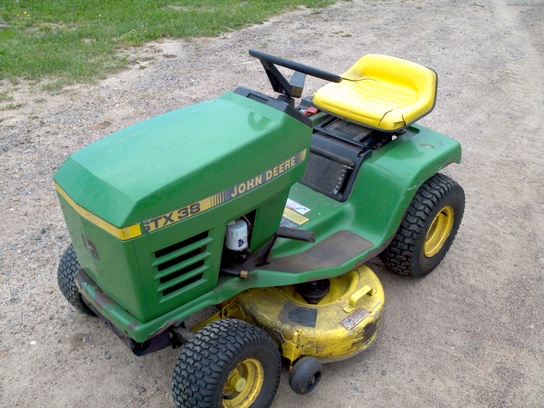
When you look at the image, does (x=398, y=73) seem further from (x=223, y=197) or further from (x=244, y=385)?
(x=244, y=385)

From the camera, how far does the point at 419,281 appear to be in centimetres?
357

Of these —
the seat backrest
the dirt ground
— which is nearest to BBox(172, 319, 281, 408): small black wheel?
the dirt ground

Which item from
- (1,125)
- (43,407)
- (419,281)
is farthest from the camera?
(1,125)

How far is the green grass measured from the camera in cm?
629

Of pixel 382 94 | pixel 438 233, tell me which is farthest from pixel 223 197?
pixel 438 233

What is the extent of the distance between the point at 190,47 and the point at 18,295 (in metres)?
4.59

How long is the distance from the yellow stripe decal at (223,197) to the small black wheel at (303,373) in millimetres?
881

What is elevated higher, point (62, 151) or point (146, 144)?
point (146, 144)

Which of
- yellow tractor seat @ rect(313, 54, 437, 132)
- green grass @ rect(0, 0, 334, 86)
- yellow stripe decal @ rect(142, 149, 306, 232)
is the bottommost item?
green grass @ rect(0, 0, 334, 86)

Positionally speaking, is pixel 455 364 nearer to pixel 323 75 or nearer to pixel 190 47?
pixel 323 75

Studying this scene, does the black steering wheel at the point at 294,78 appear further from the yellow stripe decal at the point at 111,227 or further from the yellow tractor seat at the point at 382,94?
the yellow stripe decal at the point at 111,227

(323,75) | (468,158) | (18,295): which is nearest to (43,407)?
(18,295)

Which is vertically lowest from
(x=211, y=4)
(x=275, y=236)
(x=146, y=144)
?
(x=211, y=4)

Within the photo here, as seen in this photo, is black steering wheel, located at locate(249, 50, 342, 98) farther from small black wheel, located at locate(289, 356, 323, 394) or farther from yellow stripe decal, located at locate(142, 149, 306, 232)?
small black wheel, located at locate(289, 356, 323, 394)
